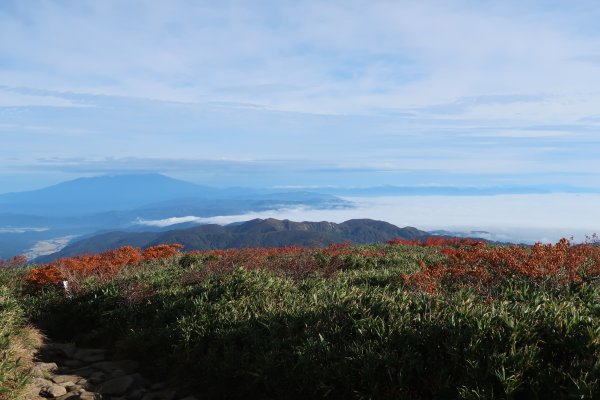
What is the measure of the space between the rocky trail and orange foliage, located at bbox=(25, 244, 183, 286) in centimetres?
516

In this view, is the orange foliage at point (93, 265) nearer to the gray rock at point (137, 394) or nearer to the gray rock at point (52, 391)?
the gray rock at point (52, 391)

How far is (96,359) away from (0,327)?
2174mm

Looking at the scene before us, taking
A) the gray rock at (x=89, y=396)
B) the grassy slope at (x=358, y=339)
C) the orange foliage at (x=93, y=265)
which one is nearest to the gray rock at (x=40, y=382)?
the gray rock at (x=89, y=396)

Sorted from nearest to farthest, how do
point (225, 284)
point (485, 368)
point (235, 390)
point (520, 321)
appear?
point (485, 368) < point (520, 321) < point (235, 390) < point (225, 284)

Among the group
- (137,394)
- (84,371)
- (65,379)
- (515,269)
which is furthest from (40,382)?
(515,269)

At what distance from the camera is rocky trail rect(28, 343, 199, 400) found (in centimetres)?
804

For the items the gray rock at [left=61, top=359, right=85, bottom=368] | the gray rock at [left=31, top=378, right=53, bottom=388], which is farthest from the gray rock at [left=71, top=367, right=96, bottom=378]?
the gray rock at [left=31, top=378, right=53, bottom=388]

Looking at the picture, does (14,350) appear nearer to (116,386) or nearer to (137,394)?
(116,386)

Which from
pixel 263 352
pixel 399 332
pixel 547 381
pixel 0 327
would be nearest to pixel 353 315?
pixel 399 332

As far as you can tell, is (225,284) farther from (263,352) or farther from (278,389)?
(278,389)

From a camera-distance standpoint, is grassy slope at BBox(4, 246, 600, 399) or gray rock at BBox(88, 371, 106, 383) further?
gray rock at BBox(88, 371, 106, 383)

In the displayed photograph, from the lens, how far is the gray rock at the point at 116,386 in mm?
8336

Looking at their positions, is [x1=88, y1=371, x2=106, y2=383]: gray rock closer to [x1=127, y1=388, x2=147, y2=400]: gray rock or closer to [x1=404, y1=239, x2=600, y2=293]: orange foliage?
[x1=127, y1=388, x2=147, y2=400]: gray rock

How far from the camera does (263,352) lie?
25.8 feet
